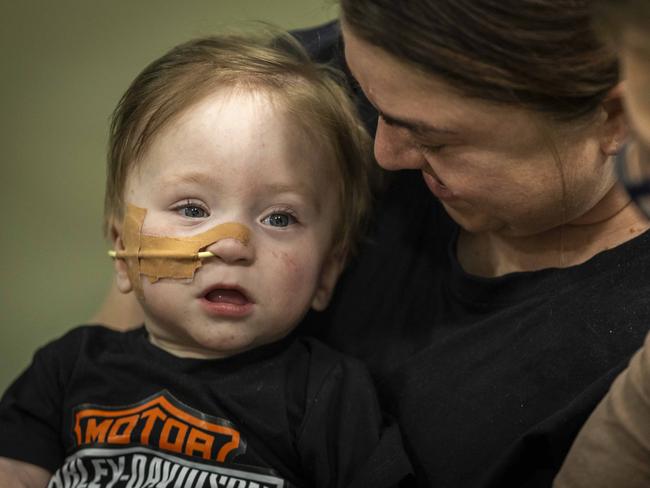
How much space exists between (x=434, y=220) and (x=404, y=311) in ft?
0.49

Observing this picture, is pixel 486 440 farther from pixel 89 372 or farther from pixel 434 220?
pixel 89 372

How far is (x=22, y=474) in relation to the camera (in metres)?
1.36

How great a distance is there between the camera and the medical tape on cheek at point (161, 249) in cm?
125

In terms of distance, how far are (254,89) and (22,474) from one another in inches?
24.1

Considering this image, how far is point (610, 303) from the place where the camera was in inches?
45.6

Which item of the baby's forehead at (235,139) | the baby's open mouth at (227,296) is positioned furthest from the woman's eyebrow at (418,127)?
the baby's open mouth at (227,296)

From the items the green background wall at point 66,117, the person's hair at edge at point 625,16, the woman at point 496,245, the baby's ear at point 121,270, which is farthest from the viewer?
the green background wall at point 66,117

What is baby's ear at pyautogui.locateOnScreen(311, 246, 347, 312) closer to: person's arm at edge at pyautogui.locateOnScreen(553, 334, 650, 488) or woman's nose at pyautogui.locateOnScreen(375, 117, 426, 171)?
woman's nose at pyautogui.locateOnScreen(375, 117, 426, 171)

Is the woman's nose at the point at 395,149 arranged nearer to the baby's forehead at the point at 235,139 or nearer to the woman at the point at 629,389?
the baby's forehead at the point at 235,139

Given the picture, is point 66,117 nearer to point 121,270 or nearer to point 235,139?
point 121,270

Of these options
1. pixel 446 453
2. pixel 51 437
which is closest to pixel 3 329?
pixel 51 437


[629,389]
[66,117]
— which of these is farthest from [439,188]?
[66,117]

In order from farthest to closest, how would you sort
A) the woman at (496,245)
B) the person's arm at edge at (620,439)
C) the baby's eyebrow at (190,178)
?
the baby's eyebrow at (190,178), the woman at (496,245), the person's arm at edge at (620,439)

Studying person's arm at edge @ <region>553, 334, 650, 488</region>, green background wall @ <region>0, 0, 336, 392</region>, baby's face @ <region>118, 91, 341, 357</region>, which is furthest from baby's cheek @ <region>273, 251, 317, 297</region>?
green background wall @ <region>0, 0, 336, 392</region>
